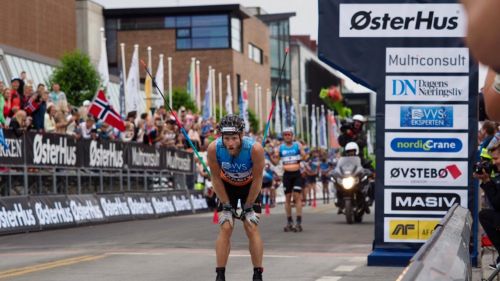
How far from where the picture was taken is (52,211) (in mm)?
22859

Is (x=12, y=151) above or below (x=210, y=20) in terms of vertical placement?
below

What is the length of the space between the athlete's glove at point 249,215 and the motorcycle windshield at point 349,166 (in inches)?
530

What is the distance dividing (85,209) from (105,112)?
5.47m

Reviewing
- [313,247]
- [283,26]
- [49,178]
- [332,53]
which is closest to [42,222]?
[49,178]

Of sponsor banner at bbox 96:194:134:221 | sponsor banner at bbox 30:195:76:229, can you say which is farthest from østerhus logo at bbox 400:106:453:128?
sponsor banner at bbox 96:194:134:221

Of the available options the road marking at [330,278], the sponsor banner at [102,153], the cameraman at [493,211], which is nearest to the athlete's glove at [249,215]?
the road marking at [330,278]

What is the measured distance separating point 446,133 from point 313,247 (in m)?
4.20

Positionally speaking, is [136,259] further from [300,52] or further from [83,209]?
[300,52]

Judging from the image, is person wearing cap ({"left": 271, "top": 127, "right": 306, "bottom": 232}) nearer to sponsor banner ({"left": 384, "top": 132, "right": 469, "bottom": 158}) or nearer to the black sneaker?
sponsor banner ({"left": 384, "top": 132, "right": 469, "bottom": 158})

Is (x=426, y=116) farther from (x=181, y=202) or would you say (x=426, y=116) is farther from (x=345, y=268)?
(x=181, y=202)

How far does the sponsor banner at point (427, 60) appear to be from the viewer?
42.1 ft

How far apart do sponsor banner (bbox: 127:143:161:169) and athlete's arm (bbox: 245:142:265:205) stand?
18.7m

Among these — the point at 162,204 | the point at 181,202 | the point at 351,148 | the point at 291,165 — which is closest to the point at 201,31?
the point at 181,202

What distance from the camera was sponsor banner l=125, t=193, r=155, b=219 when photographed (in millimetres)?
28188
